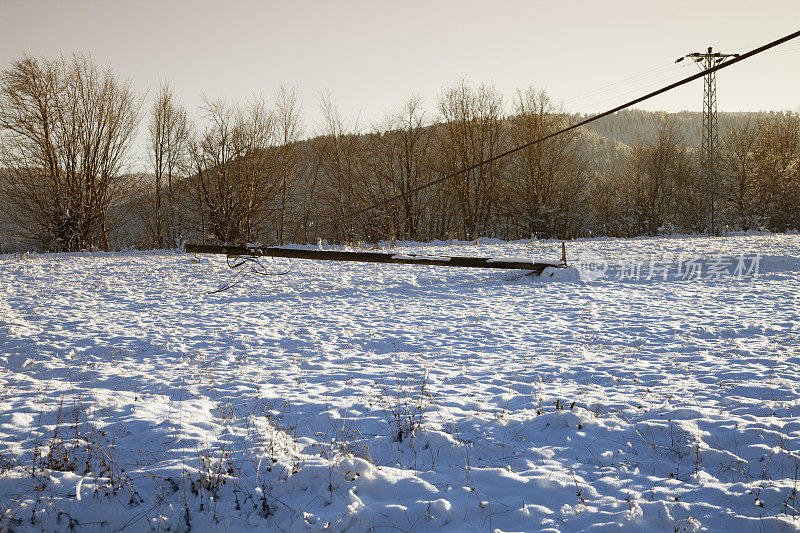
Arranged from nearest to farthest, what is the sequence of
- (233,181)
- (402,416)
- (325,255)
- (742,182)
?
(402,416) < (325,255) < (233,181) < (742,182)

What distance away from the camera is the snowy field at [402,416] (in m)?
3.01

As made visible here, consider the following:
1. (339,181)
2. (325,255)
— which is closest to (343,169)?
(339,181)

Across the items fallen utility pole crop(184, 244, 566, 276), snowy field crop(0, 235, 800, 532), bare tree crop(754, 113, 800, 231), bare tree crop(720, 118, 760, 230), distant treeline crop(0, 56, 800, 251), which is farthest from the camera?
bare tree crop(720, 118, 760, 230)

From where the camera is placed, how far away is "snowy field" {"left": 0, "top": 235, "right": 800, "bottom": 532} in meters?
3.01

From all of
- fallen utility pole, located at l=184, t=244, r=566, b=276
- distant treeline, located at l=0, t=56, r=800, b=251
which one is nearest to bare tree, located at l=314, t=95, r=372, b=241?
distant treeline, located at l=0, t=56, r=800, b=251

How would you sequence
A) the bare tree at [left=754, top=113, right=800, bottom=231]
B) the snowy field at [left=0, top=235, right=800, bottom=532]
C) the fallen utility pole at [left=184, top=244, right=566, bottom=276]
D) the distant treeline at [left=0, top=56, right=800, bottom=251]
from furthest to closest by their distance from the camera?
the bare tree at [left=754, top=113, right=800, bottom=231], the distant treeline at [left=0, top=56, right=800, bottom=251], the fallen utility pole at [left=184, top=244, right=566, bottom=276], the snowy field at [left=0, top=235, right=800, bottom=532]

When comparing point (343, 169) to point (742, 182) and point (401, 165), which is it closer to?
point (401, 165)

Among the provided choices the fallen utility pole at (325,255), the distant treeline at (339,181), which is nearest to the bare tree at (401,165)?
the distant treeline at (339,181)

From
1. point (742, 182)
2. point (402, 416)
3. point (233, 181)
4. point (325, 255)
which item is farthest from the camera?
point (742, 182)

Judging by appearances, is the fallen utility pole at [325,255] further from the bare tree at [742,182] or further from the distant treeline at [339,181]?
the bare tree at [742,182]

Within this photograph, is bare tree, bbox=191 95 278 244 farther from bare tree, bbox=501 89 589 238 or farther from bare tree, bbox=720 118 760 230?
bare tree, bbox=720 118 760 230

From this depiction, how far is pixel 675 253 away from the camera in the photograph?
16703 mm

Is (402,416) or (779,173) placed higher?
(779,173)

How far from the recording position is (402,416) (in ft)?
14.7
